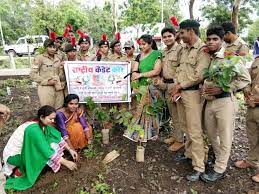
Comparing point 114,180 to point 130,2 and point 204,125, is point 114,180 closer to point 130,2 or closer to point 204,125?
point 204,125

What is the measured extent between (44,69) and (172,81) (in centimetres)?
211

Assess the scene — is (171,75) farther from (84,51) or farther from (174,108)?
(84,51)

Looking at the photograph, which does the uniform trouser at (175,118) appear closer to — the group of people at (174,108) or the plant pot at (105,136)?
the group of people at (174,108)

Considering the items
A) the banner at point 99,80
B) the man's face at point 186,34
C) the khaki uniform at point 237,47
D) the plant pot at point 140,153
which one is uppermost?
the man's face at point 186,34

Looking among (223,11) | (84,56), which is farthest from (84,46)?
(223,11)

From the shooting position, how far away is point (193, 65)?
3.21 meters

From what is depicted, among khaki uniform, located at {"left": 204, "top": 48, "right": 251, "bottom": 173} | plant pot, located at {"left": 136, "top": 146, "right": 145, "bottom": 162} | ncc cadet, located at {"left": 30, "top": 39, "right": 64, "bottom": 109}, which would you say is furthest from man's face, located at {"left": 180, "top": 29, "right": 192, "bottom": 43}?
ncc cadet, located at {"left": 30, "top": 39, "right": 64, "bottom": 109}

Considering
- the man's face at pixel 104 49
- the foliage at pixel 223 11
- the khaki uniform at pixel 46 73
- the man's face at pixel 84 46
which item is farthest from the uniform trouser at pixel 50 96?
the foliage at pixel 223 11

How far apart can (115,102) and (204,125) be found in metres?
1.66

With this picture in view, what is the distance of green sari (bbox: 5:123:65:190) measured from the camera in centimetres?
324

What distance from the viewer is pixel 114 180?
11.1 feet

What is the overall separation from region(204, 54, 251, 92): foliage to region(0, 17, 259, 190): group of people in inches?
1.2

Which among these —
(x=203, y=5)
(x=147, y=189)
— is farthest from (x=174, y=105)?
(x=203, y=5)

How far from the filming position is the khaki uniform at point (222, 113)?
2.92m
